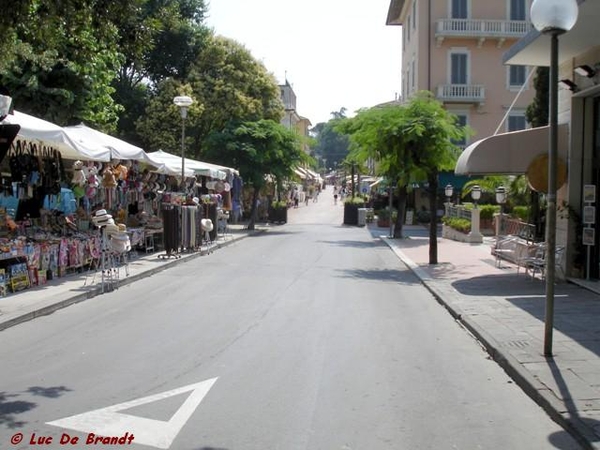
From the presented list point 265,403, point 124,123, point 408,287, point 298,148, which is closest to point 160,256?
point 408,287

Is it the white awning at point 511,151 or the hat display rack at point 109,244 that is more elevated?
the white awning at point 511,151

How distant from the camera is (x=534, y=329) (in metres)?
9.02

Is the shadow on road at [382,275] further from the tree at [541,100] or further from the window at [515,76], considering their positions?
the window at [515,76]

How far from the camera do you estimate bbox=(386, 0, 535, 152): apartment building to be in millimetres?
38031

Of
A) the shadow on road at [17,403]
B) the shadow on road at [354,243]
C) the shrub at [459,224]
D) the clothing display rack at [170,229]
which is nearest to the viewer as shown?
the shadow on road at [17,403]

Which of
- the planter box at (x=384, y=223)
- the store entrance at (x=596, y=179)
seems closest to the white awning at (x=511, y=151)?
the store entrance at (x=596, y=179)

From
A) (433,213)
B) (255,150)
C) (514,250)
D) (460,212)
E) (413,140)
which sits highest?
(255,150)

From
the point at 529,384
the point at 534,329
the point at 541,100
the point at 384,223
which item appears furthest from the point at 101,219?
the point at 384,223

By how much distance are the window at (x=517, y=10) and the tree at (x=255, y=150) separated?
1574cm

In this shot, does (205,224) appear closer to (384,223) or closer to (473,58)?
(384,223)

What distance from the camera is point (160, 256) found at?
62.1ft

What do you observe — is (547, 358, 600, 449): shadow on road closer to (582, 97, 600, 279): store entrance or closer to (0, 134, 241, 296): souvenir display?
(582, 97, 600, 279): store entrance

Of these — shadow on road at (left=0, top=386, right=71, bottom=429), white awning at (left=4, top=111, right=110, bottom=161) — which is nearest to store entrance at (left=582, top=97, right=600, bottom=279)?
white awning at (left=4, top=111, right=110, bottom=161)

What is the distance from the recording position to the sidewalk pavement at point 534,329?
19.1 ft
